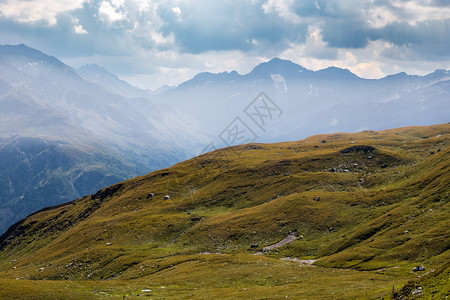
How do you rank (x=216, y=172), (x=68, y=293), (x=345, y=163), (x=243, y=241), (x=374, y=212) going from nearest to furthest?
(x=68, y=293)
(x=374, y=212)
(x=243, y=241)
(x=345, y=163)
(x=216, y=172)

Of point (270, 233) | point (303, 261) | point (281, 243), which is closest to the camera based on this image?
point (303, 261)

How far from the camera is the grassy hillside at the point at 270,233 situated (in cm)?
6391

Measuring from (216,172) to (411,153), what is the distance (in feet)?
313

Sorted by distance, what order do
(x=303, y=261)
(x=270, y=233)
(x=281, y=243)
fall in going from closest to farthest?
(x=303, y=261), (x=281, y=243), (x=270, y=233)

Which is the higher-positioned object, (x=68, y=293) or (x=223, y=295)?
(x=68, y=293)

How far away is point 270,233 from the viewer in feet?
366

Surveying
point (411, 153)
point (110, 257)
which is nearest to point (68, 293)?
point (110, 257)

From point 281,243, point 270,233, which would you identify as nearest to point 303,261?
point 281,243

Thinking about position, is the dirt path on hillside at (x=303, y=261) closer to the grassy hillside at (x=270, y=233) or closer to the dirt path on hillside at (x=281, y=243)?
the grassy hillside at (x=270, y=233)

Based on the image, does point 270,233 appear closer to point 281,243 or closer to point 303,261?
point 281,243

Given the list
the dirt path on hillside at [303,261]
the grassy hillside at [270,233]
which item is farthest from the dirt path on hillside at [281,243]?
the dirt path on hillside at [303,261]

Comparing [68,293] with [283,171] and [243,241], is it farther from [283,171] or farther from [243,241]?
[283,171]

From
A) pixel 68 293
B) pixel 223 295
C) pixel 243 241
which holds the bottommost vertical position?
pixel 243 241

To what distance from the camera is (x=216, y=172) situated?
627 feet
